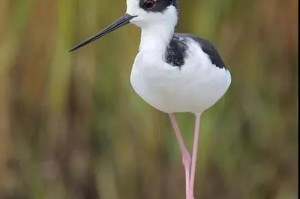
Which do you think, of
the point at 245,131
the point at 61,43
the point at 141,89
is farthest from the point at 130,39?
the point at 141,89

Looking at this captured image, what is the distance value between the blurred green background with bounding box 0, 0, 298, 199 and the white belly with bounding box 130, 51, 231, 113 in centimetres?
66

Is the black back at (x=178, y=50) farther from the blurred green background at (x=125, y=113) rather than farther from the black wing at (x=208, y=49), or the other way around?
the blurred green background at (x=125, y=113)

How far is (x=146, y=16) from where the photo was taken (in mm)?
794

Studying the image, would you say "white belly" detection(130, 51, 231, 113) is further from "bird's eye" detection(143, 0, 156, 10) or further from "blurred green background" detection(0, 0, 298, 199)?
"blurred green background" detection(0, 0, 298, 199)

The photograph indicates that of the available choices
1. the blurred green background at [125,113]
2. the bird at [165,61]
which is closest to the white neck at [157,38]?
the bird at [165,61]

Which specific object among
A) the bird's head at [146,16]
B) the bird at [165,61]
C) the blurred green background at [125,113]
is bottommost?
the blurred green background at [125,113]

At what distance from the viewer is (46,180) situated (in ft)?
5.59

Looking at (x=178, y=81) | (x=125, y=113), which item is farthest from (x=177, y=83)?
(x=125, y=113)

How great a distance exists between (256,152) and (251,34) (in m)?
0.27

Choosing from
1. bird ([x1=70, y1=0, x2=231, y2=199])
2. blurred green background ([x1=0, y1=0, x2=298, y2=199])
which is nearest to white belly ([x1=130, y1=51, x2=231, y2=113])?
bird ([x1=70, y1=0, x2=231, y2=199])

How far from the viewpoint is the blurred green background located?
1.54m

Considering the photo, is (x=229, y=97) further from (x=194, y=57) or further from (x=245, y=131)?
(x=194, y=57)

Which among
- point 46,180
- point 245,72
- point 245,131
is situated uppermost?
point 245,72

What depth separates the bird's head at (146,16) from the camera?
79 centimetres
